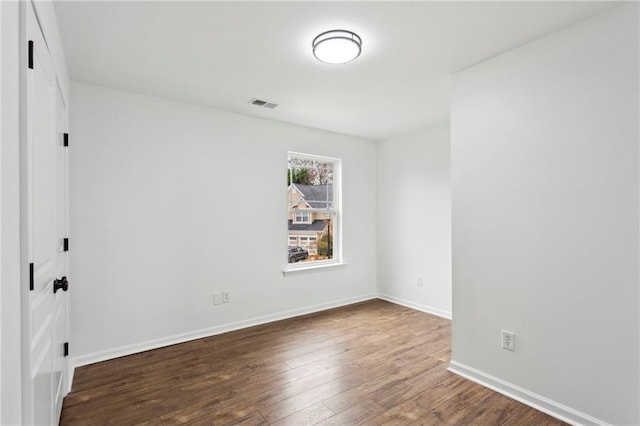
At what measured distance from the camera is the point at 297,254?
4.54 m

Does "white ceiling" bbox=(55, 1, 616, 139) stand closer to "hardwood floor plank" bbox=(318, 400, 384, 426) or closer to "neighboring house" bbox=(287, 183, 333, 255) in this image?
"neighboring house" bbox=(287, 183, 333, 255)

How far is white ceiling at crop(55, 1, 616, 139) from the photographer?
76.9 inches

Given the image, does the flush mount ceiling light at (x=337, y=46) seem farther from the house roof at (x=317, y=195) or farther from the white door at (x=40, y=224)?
the house roof at (x=317, y=195)

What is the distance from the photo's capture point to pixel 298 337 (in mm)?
3564

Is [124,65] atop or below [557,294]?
atop

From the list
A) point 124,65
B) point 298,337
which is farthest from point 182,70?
point 298,337

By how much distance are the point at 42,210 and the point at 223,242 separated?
2.27 metres

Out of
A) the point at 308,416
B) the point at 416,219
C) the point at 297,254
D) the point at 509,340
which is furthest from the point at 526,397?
A: the point at 297,254

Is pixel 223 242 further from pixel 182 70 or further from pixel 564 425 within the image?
pixel 564 425

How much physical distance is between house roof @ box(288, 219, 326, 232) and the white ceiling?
165 cm

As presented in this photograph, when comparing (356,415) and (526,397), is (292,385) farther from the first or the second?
(526,397)

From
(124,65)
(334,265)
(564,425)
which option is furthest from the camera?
(334,265)

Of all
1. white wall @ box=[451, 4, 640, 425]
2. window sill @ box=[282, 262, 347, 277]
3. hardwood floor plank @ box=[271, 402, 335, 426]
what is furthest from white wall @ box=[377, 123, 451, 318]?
hardwood floor plank @ box=[271, 402, 335, 426]

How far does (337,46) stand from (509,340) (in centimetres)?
242
